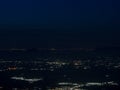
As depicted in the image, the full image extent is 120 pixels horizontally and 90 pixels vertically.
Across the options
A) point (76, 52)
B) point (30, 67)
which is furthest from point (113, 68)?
point (76, 52)

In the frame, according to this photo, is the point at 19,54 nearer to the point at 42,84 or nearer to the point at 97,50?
the point at 97,50

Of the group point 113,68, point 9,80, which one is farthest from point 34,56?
point 9,80

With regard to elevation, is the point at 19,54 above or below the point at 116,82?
above

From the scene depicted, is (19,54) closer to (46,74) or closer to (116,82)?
(46,74)

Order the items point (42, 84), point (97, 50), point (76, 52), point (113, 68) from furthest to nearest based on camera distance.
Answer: point (76, 52)
point (97, 50)
point (113, 68)
point (42, 84)

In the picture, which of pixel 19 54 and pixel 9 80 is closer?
pixel 9 80

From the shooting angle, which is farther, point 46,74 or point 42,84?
point 46,74

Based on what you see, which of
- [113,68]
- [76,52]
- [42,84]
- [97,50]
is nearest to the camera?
[42,84]

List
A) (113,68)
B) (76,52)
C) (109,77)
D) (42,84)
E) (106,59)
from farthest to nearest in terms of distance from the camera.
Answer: (76,52), (106,59), (113,68), (109,77), (42,84)

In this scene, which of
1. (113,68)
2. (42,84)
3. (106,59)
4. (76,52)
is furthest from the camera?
(76,52)
